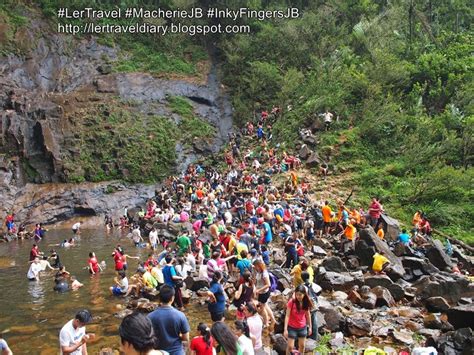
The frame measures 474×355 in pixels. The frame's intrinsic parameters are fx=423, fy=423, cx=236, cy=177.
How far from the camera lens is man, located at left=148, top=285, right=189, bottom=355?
5.25 metres

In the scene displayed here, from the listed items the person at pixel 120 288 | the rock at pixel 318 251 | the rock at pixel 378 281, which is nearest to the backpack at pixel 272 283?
the rock at pixel 378 281

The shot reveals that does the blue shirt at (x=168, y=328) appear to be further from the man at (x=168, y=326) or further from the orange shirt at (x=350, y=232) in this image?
the orange shirt at (x=350, y=232)

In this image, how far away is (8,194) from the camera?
25.0m

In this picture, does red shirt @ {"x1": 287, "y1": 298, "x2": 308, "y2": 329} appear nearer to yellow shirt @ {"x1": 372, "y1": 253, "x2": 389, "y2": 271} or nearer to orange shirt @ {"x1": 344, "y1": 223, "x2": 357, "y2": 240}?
yellow shirt @ {"x1": 372, "y1": 253, "x2": 389, "y2": 271}

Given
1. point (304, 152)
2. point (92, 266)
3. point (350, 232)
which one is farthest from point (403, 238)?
point (92, 266)

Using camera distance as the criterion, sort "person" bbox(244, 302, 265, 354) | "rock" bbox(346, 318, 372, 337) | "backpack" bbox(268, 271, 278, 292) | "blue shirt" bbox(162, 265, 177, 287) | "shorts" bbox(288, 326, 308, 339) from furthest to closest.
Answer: "backpack" bbox(268, 271, 278, 292), "blue shirt" bbox(162, 265, 177, 287), "rock" bbox(346, 318, 372, 337), "shorts" bbox(288, 326, 308, 339), "person" bbox(244, 302, 265, 354)

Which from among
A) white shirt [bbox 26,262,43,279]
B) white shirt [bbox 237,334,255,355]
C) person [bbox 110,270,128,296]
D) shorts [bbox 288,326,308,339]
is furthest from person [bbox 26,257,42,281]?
white shirt [bbox 237,334,255,355]

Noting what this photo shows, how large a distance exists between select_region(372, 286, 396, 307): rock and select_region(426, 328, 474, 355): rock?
8.80 ft

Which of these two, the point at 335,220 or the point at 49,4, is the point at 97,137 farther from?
the point at 335,220

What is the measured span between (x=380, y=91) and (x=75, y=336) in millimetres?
25894

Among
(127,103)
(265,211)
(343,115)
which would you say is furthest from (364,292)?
(127,103)

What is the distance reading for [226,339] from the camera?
16.0 feet

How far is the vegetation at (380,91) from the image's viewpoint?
74.8ft

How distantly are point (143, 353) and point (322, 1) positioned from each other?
149ft
